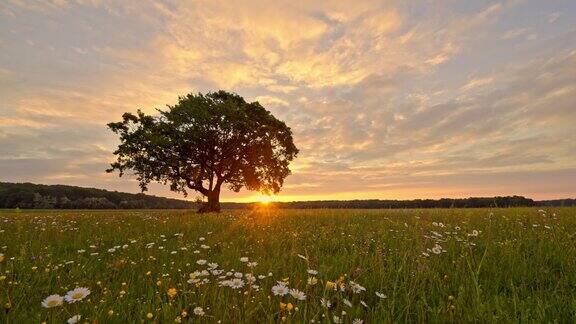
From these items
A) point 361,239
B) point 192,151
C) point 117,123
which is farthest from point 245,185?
point 361,239

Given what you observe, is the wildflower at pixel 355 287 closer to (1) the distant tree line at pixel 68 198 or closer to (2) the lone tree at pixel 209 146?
(2) the lone tree at pixel 209 146

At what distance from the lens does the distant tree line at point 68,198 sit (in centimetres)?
12481

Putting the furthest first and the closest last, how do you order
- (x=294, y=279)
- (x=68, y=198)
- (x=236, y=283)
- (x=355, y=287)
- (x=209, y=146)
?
1. (x=68, y=198)
2. (x=209, y=146)
3. (x=294, y=279)
4. (x=236, y=283)
5. (x=355, y=287)

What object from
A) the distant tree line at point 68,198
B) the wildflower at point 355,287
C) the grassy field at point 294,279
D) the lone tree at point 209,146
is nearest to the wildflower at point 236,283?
the grassy field at point 294,279

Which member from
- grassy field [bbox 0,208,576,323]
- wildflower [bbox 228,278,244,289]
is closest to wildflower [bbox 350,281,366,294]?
grassy field [bbox 0,208,576,323]

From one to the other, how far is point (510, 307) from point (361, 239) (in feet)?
12.5

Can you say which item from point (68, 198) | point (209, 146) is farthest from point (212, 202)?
point (68, 198)

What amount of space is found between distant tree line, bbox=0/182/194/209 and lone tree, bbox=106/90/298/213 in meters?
90.7

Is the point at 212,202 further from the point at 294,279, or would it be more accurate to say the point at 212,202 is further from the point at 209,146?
the point at 294,279

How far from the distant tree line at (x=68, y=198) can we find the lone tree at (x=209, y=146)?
9070 cm

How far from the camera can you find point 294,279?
15.5ft

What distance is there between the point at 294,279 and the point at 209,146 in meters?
32.9

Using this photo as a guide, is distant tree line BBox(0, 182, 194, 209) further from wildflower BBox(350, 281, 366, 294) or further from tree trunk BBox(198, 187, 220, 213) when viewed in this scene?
wildflower BBox(350, 281, 366, 294)

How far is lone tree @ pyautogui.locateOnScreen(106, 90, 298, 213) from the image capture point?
35156 mm
